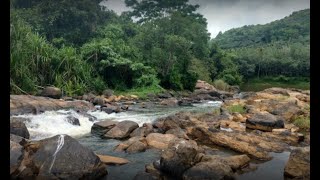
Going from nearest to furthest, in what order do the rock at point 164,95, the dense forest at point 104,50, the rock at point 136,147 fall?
the rock at point 136,147 → the dense forest at point 104,50 → the rock at point 164,95

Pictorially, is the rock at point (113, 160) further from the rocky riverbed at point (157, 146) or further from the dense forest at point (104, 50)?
the dense forest at point (104, 50)

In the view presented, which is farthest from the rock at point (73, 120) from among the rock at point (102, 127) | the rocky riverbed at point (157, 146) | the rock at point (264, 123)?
the rock at point (264, 123)

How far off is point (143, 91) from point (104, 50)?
4740mm

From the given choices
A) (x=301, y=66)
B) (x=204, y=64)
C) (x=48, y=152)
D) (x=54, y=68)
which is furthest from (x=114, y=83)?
(x=301, y=66)

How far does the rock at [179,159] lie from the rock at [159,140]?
2058 mm

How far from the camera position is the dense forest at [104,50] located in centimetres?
2047

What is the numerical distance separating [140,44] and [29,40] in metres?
12.0

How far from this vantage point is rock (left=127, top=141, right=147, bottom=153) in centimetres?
844

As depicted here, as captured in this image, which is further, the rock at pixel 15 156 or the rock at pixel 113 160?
the rock at pixel 113 160

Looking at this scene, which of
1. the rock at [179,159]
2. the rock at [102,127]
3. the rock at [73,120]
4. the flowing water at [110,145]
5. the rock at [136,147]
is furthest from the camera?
the rock at [73,120]

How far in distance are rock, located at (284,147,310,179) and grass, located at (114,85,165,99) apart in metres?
18.5

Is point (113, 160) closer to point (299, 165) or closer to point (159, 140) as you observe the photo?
point (159, 140)

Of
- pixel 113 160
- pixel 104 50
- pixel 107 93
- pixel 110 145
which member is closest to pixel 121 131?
pixel 110 145

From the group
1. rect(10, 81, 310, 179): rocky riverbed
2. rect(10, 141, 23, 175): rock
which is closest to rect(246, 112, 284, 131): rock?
rect(10, 81, 310, 179): rocky riverbed
